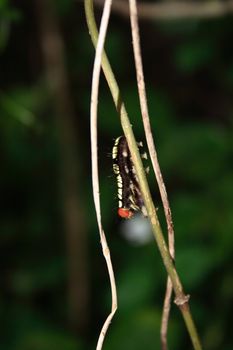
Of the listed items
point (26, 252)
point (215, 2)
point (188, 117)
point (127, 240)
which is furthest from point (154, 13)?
point (188, 117)

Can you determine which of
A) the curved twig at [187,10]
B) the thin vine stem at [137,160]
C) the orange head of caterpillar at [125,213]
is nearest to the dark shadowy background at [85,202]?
the curved twig at [187,10]

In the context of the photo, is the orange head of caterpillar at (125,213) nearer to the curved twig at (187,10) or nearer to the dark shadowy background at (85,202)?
the dark shadowy background at (85,202)

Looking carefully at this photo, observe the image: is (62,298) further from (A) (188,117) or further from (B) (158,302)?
(A) (188,117)

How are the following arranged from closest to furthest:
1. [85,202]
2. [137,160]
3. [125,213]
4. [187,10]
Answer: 1. [137,160]
2. [125,213]
3. [187,10]
4. [85,202]

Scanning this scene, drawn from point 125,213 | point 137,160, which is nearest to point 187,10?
point 125,213

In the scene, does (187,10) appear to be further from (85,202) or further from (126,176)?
(85,202)

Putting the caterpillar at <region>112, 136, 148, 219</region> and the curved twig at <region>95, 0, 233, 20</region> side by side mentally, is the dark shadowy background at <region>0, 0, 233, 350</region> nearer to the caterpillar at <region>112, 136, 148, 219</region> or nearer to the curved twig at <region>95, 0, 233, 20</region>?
the curved twig at <region>95, 0, 233, 20</region>
